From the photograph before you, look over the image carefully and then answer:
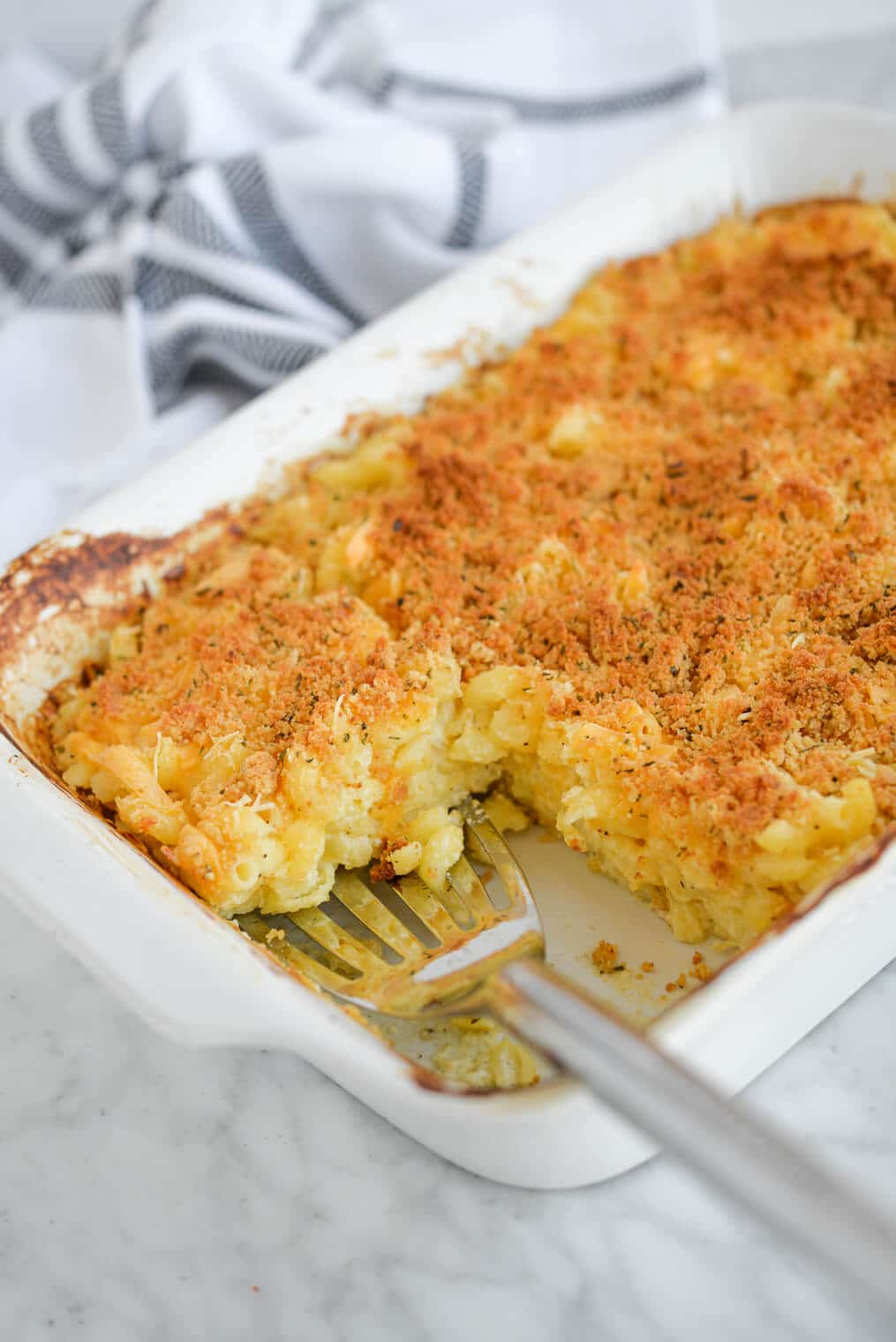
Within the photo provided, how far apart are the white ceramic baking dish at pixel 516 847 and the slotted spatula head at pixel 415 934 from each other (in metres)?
0.09

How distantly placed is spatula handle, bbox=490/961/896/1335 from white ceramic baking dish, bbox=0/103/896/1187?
0.24ft

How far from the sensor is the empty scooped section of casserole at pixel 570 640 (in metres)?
1.41

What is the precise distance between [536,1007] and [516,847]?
1.86 ft

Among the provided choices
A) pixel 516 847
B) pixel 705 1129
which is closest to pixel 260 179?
pixel 516 847

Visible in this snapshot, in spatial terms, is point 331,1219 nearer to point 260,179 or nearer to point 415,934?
point 415,934

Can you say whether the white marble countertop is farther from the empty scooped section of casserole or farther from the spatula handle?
the spatula handle

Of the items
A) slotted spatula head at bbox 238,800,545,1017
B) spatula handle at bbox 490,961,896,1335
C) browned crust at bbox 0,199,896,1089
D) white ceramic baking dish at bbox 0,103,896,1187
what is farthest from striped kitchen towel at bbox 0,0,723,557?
spatula handle at bbox 490,961,896,1335

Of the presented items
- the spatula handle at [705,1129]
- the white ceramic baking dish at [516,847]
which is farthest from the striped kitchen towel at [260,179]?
the spatula handle at [705,1129]

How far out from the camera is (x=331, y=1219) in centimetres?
131

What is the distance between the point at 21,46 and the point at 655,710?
2.52 metres

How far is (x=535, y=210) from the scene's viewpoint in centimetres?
252

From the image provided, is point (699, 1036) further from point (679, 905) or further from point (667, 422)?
point (667, 422)

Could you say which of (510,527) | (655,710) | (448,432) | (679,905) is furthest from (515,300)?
(679,905)

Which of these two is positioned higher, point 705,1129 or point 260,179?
point 260,179
